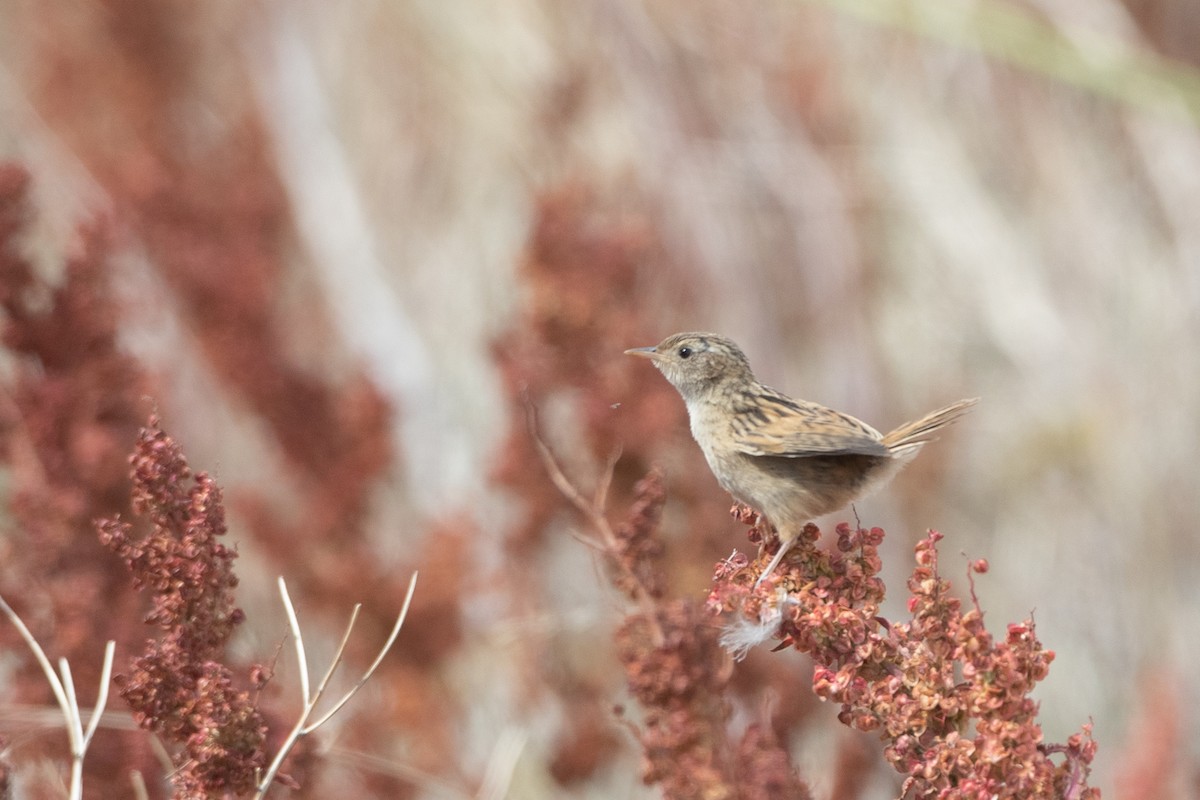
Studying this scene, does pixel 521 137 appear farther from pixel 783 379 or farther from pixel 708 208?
pixel 783 379

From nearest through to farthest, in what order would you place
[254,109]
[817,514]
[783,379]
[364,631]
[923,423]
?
[817,514], [923,423], [364,631], [783,379], [254,109]

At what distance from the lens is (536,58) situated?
27.0 feet

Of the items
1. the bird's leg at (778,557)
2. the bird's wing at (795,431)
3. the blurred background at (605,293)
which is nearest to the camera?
the bird's leg at (778,557)

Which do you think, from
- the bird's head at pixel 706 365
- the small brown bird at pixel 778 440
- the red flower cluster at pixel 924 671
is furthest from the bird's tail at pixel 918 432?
the red flower cluster at pixel 924 671

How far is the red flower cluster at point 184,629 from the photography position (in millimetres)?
2129

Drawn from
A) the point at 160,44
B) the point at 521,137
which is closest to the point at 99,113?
the point at 160,44

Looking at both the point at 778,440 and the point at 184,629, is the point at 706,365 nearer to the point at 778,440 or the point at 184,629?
the point at 778,440

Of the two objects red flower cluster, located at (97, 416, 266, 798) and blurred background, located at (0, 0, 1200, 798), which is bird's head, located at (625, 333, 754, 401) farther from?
red flower cluster, located at (97, 416, 266, 798)

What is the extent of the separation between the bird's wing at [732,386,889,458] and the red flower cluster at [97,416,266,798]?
1222 mm

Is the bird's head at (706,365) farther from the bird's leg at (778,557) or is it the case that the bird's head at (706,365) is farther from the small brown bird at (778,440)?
the bird's leg at (778,557)

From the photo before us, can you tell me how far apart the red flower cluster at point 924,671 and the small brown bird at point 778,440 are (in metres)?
0.26

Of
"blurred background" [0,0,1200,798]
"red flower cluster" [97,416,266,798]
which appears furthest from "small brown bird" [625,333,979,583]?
"blurred background" [0,0,1200,798]

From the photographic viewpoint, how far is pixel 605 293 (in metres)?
4.81

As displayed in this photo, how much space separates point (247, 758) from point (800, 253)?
602 cm
